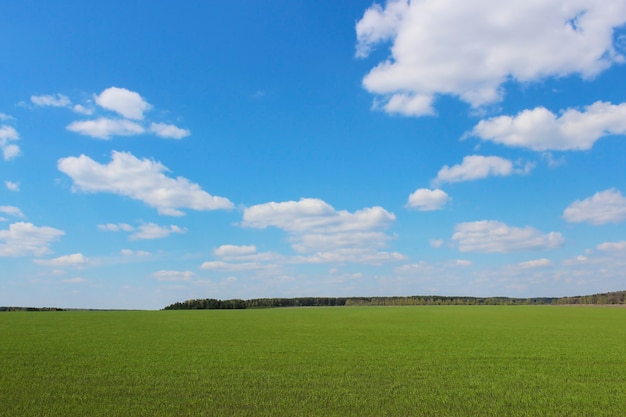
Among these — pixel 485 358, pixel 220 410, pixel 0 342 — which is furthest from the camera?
pixel 0 342

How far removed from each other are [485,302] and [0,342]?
13557 cm

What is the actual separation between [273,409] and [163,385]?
3.90m

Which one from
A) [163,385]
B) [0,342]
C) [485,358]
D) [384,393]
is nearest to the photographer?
[384,393]

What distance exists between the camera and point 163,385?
12.6 metres

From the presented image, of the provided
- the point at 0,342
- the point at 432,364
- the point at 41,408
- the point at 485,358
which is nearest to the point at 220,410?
the point at 41,408

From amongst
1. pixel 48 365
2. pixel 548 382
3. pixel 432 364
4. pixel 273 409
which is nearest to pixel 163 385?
pixel 273 409

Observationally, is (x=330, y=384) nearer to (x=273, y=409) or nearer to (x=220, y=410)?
(x=273, y=409)

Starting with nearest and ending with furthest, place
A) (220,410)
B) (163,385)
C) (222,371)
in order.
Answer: (220,410) → (163,385) → (222,371)

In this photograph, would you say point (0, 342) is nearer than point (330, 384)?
No

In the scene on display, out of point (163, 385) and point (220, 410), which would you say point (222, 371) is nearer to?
point (163, 385)

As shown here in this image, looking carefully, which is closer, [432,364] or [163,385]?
[163,385]

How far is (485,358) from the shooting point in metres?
17.3

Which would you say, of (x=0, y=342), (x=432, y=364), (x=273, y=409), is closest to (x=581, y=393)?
(x=432, y=364)

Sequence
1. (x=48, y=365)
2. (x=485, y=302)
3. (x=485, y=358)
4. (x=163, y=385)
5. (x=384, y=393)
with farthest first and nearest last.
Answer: (x=485, y=302) < (x=485, y=358) < (x=48, y=365) < (x=163, y=385) < (x=384, y=393)
